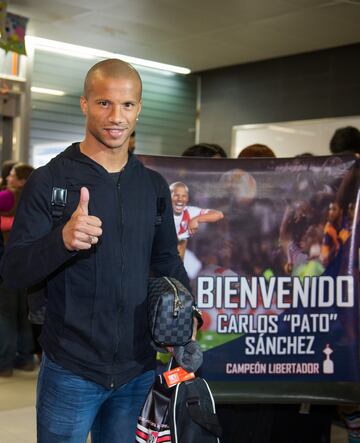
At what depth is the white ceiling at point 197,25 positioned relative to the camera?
6438 mm

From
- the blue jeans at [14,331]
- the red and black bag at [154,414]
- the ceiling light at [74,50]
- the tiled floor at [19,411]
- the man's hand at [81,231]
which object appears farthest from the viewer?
the ceiling light at [74,50]

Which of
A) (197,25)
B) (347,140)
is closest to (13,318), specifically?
(347,140)

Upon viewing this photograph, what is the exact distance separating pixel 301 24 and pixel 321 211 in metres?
4.88

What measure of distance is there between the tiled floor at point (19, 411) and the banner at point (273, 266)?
4.70 feet

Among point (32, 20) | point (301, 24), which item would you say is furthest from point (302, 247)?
point (32, 20)

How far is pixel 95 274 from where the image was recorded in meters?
1.77

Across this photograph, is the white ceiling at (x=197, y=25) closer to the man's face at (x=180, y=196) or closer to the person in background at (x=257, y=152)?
the person in background at (x=257, y=152)

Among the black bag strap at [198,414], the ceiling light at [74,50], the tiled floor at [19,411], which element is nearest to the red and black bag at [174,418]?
the black bag strap at [198,414]

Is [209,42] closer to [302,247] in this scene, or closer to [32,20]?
[32,20]

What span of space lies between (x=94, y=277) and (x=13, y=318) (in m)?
3.75

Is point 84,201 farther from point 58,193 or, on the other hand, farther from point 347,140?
point 347,140

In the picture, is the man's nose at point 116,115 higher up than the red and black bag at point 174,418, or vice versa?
the man's nose at point 116,115

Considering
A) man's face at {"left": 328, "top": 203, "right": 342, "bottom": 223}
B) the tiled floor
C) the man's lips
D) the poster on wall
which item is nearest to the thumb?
the man's lips

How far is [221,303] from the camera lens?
8.14 ft
